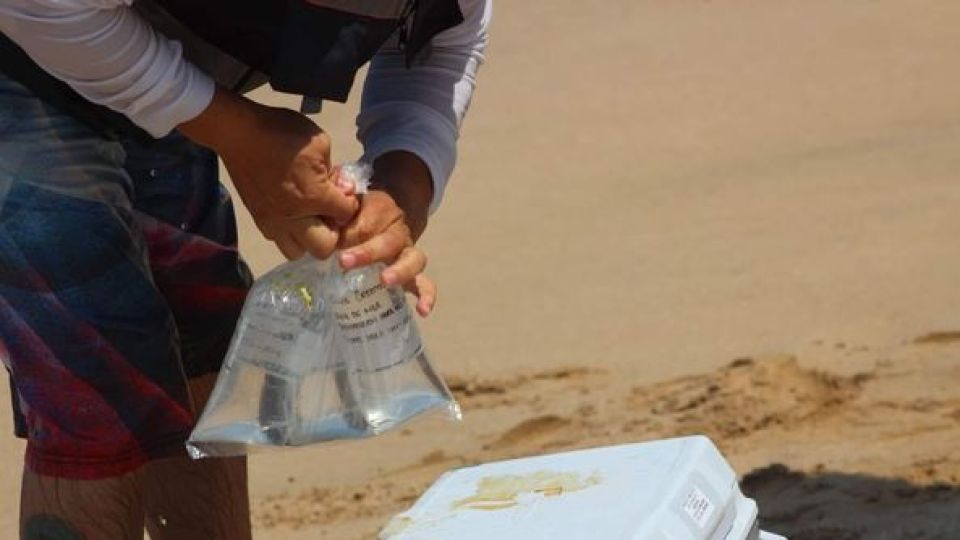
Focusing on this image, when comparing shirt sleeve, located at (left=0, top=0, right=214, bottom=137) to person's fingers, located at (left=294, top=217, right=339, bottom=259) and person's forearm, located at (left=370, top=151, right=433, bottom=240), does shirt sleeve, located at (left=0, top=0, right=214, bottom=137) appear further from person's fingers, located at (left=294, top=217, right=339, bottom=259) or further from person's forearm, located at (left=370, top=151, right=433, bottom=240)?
person's forearm, located at (left=370, top=151, right=433, bottom=240)

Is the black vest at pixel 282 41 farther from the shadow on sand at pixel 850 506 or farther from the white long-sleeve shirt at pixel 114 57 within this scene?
the shadow on sand at pixel 850 506

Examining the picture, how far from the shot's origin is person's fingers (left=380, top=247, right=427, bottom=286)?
7.77 feet

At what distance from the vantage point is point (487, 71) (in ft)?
21.8

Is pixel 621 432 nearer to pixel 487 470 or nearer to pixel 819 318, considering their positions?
pixel 819 318

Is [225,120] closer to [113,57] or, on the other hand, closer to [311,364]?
[113,57]

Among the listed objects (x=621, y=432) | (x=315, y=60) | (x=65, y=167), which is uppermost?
(x=315, y=60)

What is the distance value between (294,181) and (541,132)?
→ 3719 mm

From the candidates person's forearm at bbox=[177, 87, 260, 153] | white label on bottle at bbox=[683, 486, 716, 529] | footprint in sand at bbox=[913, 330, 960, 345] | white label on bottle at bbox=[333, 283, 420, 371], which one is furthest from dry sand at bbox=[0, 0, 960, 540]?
person's forearm at bbox=[177, 87, 260, 153]

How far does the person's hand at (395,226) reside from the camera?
2.36m

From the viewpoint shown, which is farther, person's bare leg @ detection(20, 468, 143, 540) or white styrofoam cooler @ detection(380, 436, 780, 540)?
person's bare leg @ detection(20, 468, 143, 540)

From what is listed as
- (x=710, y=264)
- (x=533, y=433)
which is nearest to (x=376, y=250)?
(x=533, y=433)

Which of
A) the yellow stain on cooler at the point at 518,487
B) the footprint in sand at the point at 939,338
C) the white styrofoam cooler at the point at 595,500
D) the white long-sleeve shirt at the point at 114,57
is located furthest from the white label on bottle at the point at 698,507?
the footprint in sand at the point at 939,338

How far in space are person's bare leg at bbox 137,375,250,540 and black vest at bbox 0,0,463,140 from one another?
539 mm

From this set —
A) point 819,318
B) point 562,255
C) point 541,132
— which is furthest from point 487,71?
point 819,318
